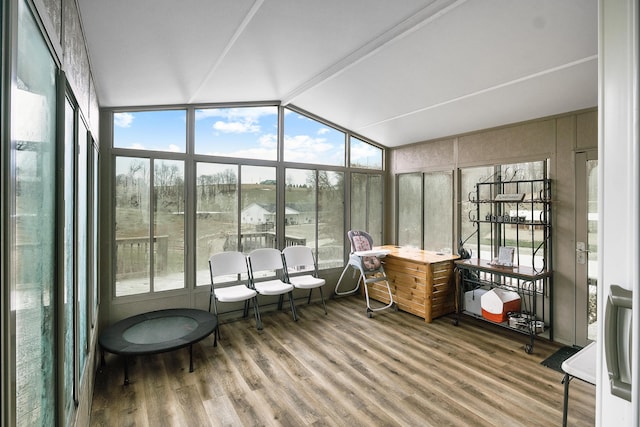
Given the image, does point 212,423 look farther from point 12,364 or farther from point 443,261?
point 443,261

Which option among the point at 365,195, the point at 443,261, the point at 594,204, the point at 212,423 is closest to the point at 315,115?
the point at 365,195

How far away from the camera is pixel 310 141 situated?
530 centimetres

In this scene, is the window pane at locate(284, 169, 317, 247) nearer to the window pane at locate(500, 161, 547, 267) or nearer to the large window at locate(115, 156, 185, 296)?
the large window at locate(115, 156, 185, 296)

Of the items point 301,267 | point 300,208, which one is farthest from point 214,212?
point 301,267

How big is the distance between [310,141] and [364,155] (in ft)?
3.73

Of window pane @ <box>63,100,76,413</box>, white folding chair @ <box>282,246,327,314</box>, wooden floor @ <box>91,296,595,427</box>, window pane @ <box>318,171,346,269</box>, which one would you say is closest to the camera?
window pane @ <box>63,100,76,413</box>

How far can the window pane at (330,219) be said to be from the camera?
214 inches

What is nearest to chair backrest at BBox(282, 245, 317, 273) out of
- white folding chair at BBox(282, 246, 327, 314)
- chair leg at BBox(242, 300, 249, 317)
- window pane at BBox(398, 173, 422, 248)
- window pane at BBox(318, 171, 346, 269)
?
white folding chair at BBox(282, 246, 327, 314)

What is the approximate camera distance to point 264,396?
8.84 feet

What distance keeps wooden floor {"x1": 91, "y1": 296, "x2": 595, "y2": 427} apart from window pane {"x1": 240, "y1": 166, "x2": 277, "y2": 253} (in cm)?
129

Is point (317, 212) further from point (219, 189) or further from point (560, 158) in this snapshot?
point (560, 158)

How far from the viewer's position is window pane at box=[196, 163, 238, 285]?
433 centimetres

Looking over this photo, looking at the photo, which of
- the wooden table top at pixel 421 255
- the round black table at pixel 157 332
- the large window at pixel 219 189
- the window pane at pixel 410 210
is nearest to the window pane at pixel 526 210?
the wooden table top at pixel 421 255

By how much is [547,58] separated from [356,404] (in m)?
3.31
